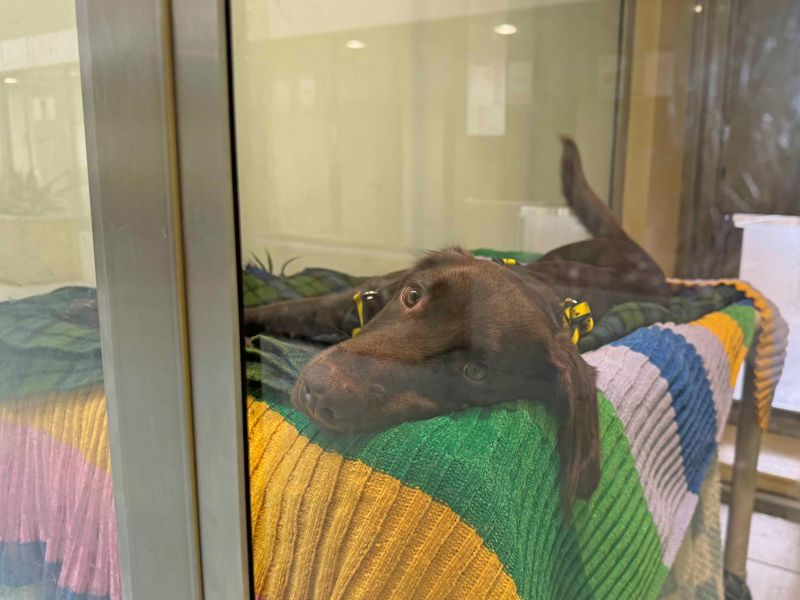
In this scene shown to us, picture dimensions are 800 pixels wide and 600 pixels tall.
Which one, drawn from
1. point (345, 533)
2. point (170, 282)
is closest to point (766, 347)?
point (345, 533)

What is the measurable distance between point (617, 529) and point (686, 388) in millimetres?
115

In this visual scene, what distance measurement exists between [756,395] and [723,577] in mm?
120

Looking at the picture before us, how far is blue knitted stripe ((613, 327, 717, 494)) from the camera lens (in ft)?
1.59

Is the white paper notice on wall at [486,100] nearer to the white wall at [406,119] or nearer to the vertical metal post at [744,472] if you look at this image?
the white wall at [406,119]

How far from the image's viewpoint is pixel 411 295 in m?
0.61

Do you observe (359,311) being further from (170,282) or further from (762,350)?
(762,350)

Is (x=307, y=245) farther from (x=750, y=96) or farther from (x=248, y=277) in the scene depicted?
(x=750, y=96)

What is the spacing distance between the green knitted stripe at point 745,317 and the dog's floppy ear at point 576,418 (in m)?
0.11

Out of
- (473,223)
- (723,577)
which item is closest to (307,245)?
(473,223)

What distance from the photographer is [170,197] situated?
69 cm

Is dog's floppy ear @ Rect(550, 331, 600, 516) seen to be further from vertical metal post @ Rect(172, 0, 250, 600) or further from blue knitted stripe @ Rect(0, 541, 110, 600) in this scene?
blue knitted stripe @ Rect(0, 541, 110, 600)

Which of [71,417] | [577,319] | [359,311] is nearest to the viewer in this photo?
[577,319]

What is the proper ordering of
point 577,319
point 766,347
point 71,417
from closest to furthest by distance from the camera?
1. point 766,347
2. point 577,319
3. point 71,417

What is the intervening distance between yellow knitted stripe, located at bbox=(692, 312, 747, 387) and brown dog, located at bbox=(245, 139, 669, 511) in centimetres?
3
